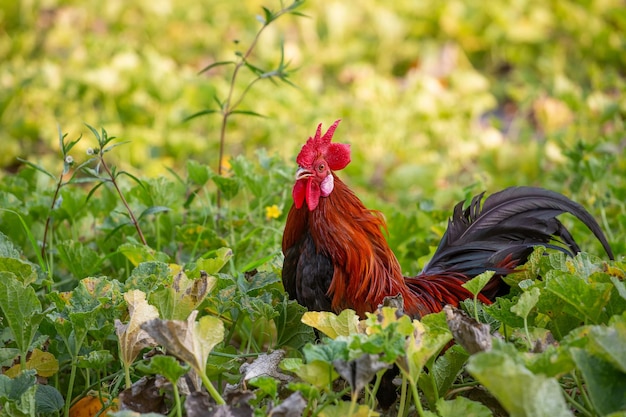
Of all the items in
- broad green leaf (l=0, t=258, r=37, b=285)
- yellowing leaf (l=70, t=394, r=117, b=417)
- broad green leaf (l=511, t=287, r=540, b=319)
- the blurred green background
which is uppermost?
the blurred green background

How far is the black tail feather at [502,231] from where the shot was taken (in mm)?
2604

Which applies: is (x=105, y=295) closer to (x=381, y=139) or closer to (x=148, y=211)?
(x=148, y=211)

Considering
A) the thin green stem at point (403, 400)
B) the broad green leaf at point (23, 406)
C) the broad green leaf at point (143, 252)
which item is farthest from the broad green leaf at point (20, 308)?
the thin green stem at point (403, 400)

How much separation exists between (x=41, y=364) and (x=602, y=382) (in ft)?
4.50

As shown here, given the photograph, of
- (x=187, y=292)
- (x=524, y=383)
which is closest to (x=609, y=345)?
(x=524, y=383)

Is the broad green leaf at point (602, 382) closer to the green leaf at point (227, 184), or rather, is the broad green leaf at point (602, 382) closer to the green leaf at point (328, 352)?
the green leaf at point (328, 352)

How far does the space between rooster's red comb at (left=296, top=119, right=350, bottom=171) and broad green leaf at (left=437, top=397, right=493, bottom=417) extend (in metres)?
0.86

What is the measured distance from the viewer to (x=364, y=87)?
599 cm

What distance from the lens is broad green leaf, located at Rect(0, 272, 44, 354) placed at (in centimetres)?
189

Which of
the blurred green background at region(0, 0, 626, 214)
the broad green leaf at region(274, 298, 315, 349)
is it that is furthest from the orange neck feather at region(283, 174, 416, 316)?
the blurred green background at region(0, 0, 626, 214)

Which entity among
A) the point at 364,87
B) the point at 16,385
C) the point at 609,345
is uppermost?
the point at 364,87

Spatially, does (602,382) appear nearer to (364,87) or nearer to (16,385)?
(16,385)

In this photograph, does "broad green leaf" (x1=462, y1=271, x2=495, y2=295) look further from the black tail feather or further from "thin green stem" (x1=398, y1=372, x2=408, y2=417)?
the black tail feather

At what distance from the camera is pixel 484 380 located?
4.74 feet
